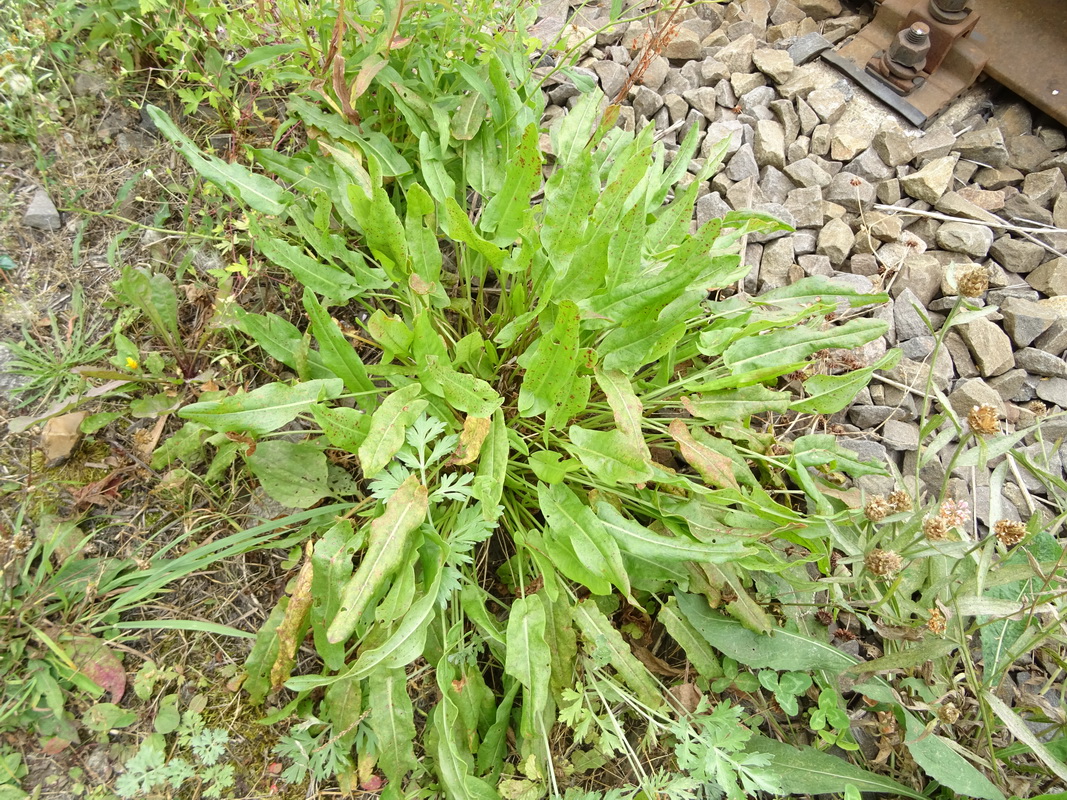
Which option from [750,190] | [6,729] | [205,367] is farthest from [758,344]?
[6,729]

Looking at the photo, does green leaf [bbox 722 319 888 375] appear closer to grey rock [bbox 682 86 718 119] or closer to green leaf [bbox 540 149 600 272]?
green leaf [bbox 540 149 600 272]

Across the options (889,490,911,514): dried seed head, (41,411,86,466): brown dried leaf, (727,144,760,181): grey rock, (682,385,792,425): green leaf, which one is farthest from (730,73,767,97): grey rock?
(41,411,86,466): brown dried leaf

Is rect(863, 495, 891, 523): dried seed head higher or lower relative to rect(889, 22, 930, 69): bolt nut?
lower

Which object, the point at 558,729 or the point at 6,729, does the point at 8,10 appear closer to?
the point at 6,729

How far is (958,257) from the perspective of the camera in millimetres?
2061

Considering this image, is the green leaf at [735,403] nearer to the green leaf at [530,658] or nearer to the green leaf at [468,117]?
the green leaf at [530,658]

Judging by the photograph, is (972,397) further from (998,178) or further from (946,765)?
(946,765)

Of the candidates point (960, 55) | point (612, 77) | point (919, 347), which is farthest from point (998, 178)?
point (612, 77)

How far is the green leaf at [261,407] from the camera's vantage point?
1.31m

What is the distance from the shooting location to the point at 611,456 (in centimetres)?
140

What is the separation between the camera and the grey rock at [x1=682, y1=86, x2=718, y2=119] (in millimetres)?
2234

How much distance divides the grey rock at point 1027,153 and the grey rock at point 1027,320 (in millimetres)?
558

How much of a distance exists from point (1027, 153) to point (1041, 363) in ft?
2.58

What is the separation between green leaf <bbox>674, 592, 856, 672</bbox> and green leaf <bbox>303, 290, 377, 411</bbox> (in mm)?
900
